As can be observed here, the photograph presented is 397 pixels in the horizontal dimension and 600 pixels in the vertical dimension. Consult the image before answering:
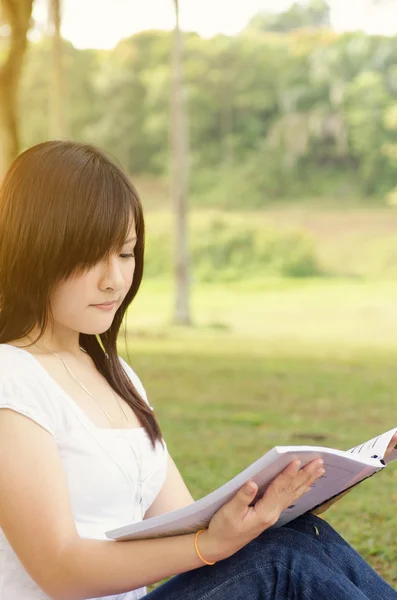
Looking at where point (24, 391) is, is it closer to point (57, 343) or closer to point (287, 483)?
point (57, 343)

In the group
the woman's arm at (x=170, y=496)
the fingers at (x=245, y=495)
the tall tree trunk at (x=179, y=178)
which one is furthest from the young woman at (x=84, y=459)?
the tall tree trunk at (x=179, y=178)

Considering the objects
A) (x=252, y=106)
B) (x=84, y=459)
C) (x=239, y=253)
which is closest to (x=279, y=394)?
(x=84, y=459)

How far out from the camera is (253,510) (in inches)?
59.2

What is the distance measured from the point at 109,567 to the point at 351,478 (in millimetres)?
433

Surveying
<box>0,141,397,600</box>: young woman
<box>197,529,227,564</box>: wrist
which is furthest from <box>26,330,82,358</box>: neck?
<box>197,529,227,564</box>: wrist

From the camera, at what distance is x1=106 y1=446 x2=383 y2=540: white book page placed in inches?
55.9

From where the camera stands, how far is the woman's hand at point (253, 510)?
58.1 inches

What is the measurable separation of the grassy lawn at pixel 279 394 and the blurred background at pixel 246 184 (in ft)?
0.11

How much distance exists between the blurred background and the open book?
3369 mm

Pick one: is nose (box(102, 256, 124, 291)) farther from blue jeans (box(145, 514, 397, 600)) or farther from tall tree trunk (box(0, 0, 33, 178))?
tall tree trunk (box(0, 0, 33, 178))

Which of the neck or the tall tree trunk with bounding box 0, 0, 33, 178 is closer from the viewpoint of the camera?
the neck

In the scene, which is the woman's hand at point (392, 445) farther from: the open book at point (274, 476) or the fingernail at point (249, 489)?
the fingernail at point (249, 489)

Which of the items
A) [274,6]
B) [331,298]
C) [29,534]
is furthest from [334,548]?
[274,6]

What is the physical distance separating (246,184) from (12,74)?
17185mm
